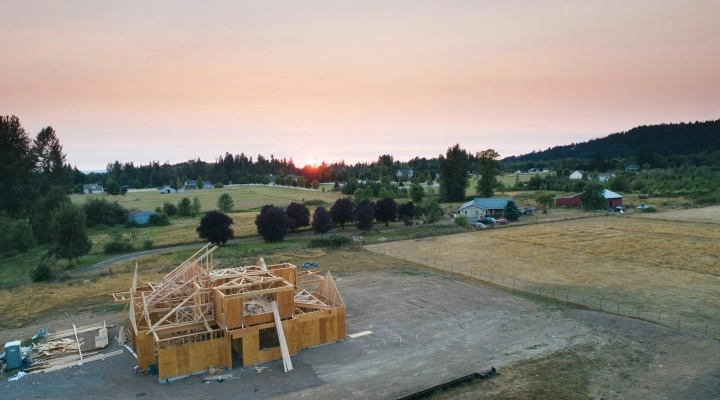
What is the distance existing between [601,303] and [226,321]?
70.1ft

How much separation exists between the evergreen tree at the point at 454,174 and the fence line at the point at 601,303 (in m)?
46.5

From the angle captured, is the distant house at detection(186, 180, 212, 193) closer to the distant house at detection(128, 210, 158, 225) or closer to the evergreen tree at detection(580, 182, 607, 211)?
the distant house at detection(128, 210, 158, 225)

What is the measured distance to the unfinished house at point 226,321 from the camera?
18938 millimetres

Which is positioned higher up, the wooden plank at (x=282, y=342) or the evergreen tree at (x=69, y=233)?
the evergreen tree at (x=69, y=233)

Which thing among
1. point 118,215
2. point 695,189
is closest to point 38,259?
point 118,215

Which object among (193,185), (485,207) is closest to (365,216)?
(485,207)

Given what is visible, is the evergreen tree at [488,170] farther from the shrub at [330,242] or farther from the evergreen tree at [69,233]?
the evergreen tree at [69,233]

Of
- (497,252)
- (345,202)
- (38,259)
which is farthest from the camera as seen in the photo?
(345,202)

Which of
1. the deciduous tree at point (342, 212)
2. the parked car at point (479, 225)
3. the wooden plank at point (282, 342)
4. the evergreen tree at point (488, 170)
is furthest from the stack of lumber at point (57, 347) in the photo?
the evergreen tree at point (488, 170)

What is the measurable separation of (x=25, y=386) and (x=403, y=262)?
2690 cm

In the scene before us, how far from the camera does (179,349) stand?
18.4m

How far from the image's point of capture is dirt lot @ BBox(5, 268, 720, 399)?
659 inches

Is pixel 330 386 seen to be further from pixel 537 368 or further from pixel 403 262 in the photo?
pixel 403 262

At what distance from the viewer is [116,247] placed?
47594mm
